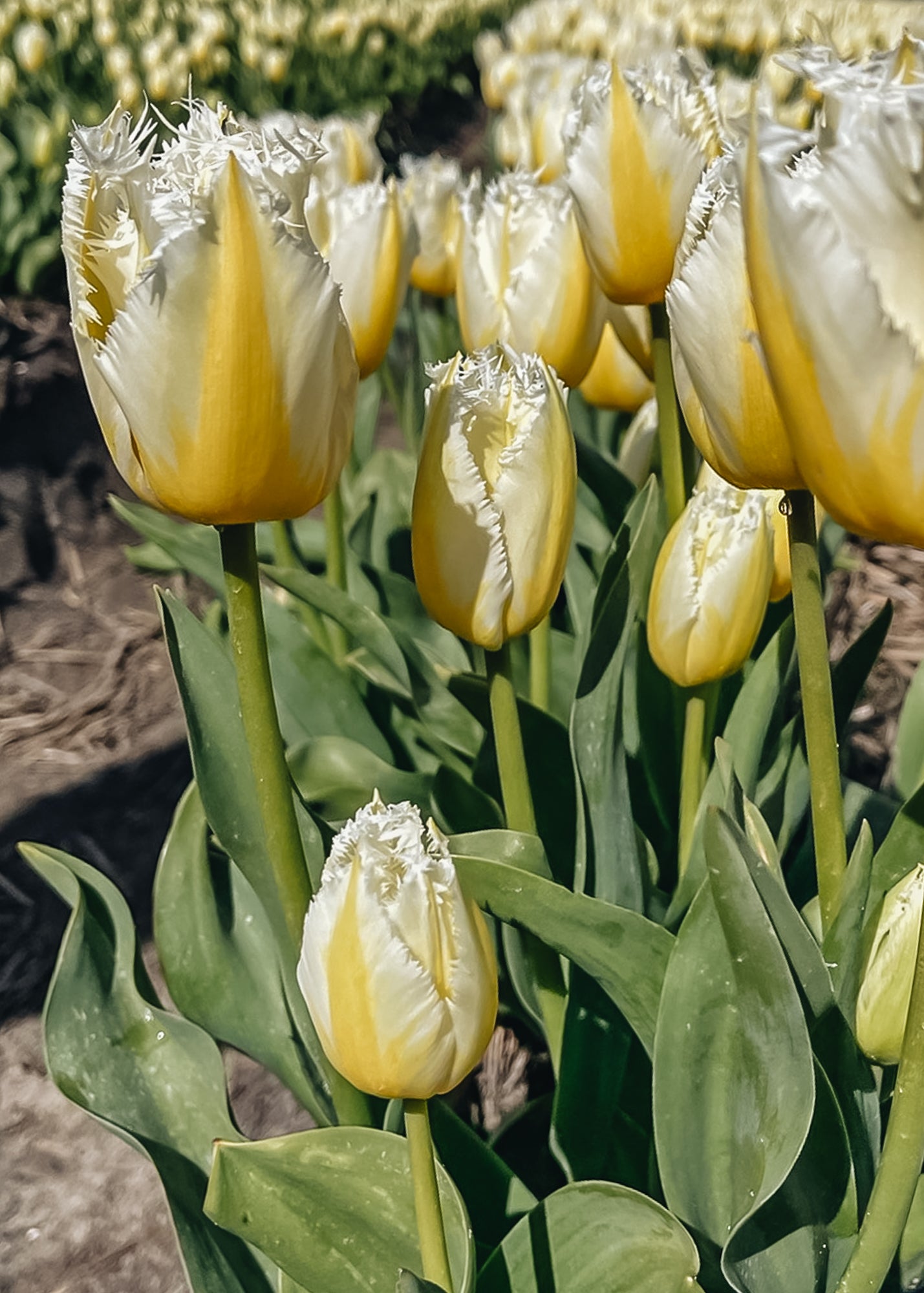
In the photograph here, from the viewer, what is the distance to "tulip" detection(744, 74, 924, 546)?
417mm

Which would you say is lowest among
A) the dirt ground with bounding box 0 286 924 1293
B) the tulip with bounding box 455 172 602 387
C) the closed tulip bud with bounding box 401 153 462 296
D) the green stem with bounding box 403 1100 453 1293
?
the dirt ground with bounding box 0 286 924 1293

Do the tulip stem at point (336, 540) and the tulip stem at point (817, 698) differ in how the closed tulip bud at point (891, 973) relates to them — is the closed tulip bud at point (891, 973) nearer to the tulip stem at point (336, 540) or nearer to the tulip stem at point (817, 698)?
the tulip stem at point (817, 698)

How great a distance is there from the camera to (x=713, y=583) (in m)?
0.95

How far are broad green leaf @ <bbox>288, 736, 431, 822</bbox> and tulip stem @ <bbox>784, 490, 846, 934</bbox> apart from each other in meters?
0.53

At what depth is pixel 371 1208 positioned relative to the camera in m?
0.76

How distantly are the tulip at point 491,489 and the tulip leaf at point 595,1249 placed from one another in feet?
1.16

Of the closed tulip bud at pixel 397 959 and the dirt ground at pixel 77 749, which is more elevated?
the closed tulip bud at pixel 397 959

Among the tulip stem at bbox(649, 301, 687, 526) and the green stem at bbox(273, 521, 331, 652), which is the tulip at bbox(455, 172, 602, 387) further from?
the green stem at bbox(273, 521, 331, 652)

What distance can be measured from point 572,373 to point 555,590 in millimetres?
380

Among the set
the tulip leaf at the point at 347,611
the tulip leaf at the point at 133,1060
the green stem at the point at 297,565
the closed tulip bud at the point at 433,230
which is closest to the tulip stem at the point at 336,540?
the green stem at the point at 297,565

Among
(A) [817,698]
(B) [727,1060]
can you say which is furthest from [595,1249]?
(A) [817,698]

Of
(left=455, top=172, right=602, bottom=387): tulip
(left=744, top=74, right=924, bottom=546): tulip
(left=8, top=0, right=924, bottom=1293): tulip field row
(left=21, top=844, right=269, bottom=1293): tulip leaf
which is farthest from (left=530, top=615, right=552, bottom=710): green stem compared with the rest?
(left=744, top=74, right=924, bottom=546): tulip

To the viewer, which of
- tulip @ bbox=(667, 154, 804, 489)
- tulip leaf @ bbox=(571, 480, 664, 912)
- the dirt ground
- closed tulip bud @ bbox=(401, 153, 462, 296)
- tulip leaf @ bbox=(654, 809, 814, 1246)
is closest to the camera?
tulip @ bbox=(667, 154, 804, 489)

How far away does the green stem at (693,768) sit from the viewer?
107 cm
